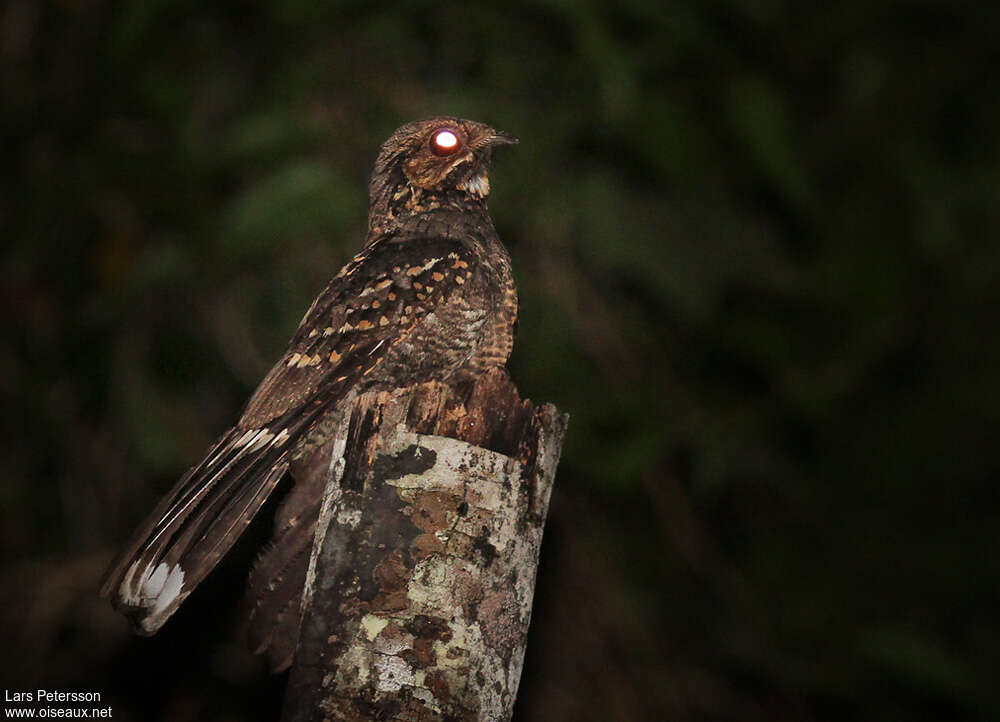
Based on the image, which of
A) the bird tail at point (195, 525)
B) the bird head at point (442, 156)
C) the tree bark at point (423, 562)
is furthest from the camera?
the bird head at point (442, 156)

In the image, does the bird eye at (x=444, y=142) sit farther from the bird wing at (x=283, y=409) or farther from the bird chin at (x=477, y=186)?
the bird wing at (x=283, y=409)

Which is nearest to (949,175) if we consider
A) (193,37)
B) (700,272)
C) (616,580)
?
(700,272)

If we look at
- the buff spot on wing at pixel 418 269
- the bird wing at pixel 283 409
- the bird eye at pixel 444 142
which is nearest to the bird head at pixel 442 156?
the bird eye at pixel 444 142

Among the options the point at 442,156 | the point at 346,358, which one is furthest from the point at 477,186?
the point at 346,358

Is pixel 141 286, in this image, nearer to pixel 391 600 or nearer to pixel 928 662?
pixel 391 600

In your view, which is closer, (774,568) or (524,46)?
(524,46)

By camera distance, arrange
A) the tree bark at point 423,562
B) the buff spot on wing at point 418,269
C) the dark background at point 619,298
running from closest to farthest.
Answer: the tree bark at point 423,562 → the buff spot on wing at point 418,269 → the dark background at point 619,298

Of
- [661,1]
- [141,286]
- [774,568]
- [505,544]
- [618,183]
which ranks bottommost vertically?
[505,544]
